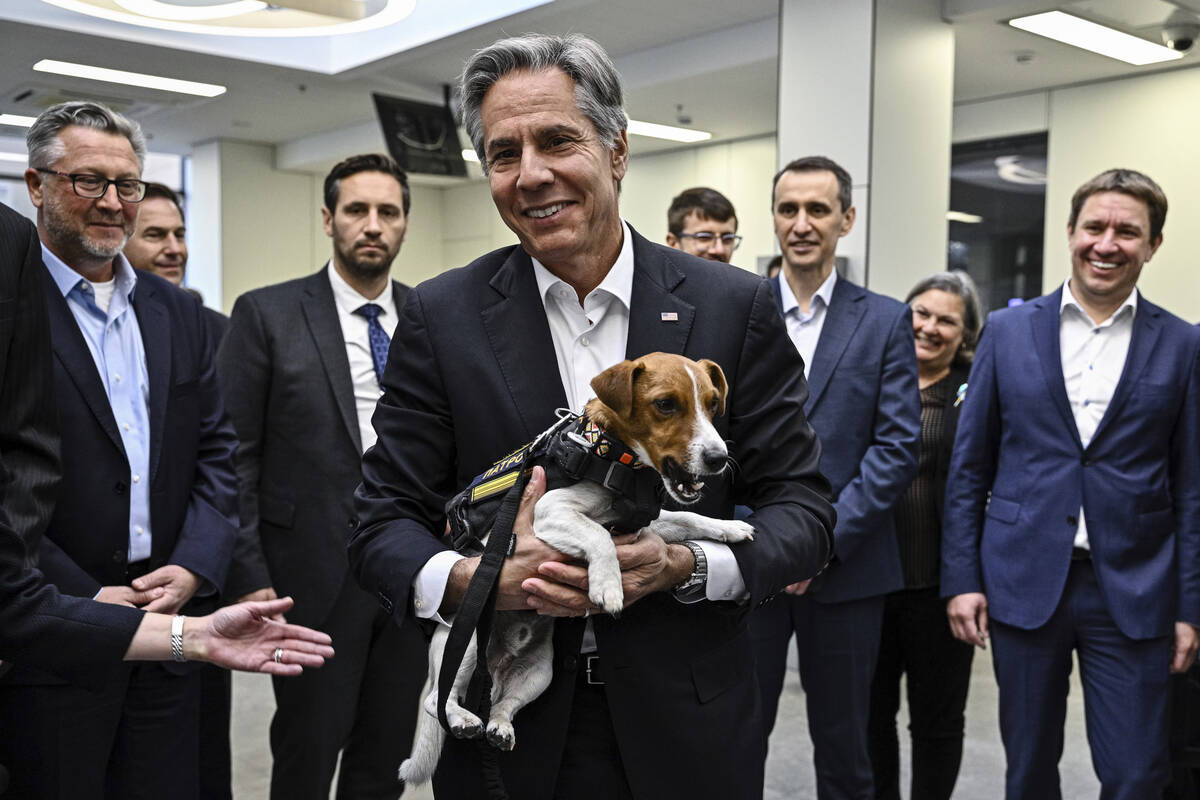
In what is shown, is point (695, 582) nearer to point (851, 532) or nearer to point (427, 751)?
point (427, 751)

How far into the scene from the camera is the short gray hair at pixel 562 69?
1.61 m

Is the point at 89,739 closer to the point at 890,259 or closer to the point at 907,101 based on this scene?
the point at 890,259

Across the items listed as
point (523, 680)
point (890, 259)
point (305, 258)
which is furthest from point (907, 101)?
point (305, 258)

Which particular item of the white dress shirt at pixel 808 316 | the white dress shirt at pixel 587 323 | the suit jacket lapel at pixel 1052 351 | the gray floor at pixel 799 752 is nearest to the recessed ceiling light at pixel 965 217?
the gray floor at pixel 799 752

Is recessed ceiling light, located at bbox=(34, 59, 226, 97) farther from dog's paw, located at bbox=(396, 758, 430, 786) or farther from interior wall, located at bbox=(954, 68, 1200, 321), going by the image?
dog's paw, located at bbox=(396, 758, 430, 786)

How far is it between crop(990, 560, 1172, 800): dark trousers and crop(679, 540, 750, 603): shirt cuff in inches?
66.1

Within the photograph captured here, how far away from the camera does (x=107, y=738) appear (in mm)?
2305

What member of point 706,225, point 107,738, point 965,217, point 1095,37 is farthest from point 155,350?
point 965,217

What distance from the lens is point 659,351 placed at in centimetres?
167

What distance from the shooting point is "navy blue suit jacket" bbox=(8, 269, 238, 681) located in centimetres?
236

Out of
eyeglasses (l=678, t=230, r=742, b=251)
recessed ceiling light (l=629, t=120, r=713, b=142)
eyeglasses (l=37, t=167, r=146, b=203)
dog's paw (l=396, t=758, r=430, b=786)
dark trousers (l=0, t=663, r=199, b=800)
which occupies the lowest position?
dark trousers (l=0, t=663, r=199, b=800)

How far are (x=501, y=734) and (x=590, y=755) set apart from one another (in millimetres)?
162

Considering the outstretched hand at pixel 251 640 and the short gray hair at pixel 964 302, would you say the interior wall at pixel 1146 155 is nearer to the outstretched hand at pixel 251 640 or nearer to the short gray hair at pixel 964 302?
the short gray hair at pixel 964 302

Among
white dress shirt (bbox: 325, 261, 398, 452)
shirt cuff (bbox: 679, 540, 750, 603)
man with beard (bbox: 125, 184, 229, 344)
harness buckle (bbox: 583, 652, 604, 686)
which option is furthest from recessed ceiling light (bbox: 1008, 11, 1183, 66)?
harness buckle (bbox: 583, 652, 604, 686)
